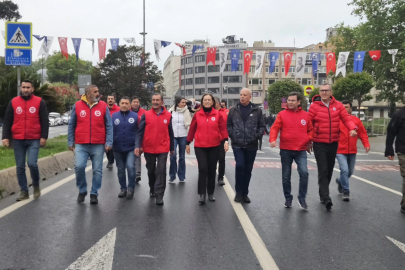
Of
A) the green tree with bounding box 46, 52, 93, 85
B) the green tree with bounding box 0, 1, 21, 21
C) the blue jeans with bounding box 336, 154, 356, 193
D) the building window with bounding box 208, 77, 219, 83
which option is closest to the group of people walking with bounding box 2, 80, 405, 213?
the blue jeans with bounding box 336, 154, 356, 193

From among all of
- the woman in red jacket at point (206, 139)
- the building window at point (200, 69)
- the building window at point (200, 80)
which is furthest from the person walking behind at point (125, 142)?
the building window at point (200, 80)

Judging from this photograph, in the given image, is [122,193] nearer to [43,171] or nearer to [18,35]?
[43,171]

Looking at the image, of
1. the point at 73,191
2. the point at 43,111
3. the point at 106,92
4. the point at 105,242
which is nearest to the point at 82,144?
the point at 43,111

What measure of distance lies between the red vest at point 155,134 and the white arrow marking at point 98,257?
249 centimetres

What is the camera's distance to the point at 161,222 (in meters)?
5.96

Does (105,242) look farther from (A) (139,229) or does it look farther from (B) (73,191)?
(B) (73,191)

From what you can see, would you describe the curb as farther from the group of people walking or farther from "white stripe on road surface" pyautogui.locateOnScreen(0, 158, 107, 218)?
the group of people walking

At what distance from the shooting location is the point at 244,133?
7266 millimetres

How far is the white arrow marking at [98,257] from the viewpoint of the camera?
4164mm

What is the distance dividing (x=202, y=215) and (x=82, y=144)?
2233 mm

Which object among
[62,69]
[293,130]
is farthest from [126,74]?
[62,69]

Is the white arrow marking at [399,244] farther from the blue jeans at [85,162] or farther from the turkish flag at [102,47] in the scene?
the turkish flag at [102,47]

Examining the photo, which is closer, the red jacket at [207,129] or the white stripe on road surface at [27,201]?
the white stripe on road surface at [27,201]

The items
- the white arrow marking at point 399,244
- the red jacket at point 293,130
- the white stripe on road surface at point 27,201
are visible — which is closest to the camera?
the white arrow marking at point 399,244
